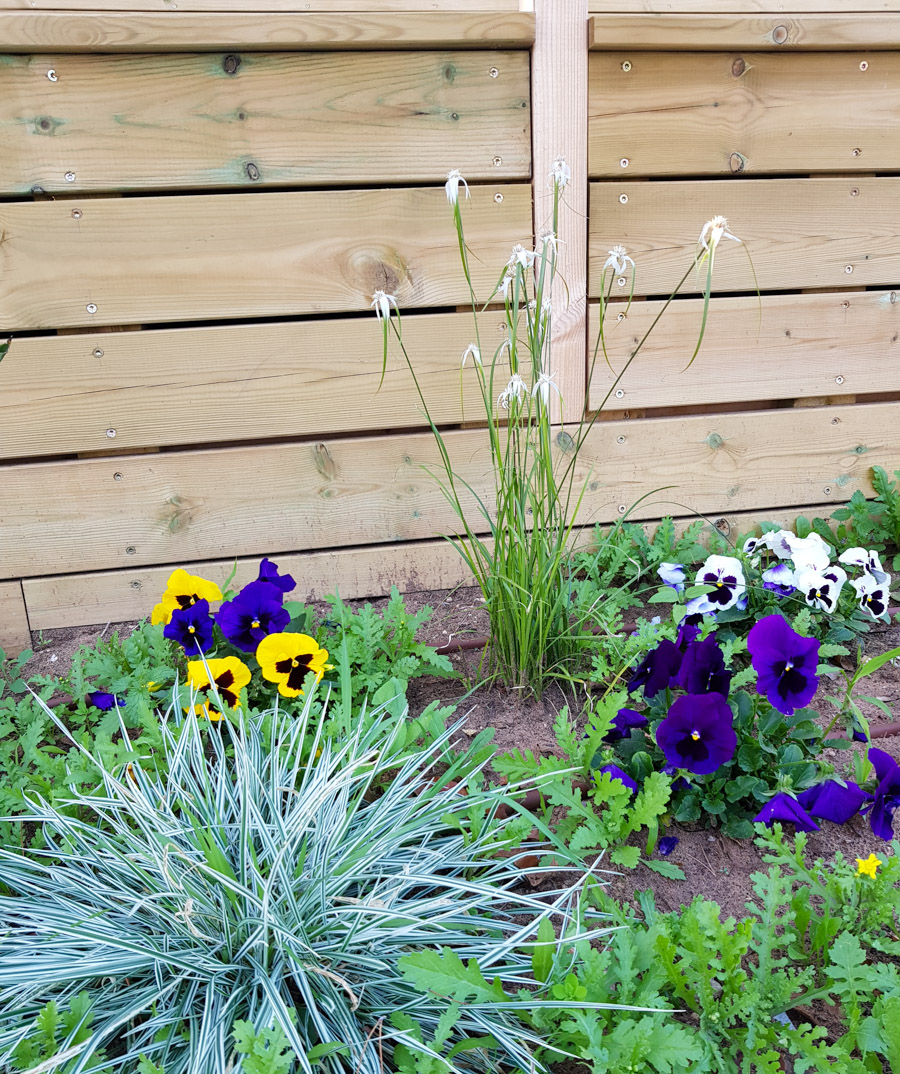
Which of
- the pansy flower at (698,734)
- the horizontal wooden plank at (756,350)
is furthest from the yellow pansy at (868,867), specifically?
the horizontal wooden plank at (756,350)

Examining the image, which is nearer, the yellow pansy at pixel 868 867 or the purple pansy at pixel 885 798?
→ the yellow pansy at pixel 868 867

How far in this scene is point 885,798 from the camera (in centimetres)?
140

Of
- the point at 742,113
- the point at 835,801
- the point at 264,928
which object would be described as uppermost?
the point at 742,113

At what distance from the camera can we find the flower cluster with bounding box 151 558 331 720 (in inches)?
66.8

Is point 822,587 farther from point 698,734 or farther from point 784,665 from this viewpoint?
point 698,734

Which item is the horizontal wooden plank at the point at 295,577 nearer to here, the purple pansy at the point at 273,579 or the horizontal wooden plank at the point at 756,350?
the purple pansy at the point at 273,579

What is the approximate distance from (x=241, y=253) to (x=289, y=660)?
113cm

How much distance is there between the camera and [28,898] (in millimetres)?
1274

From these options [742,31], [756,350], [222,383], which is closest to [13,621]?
[222,383]

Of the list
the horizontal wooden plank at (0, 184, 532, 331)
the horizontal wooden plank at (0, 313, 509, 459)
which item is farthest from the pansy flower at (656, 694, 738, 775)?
the horizontal wooden plank at (0, 184, 532, 331)

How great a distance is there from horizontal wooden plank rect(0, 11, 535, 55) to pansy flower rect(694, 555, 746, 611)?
1495 mm

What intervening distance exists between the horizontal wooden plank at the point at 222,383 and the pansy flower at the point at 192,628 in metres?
0.60

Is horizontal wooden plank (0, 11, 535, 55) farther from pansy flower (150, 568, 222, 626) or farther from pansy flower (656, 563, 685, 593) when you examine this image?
pansy flower (656, 563, 685, 593)

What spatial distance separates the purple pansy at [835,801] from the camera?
145cm
